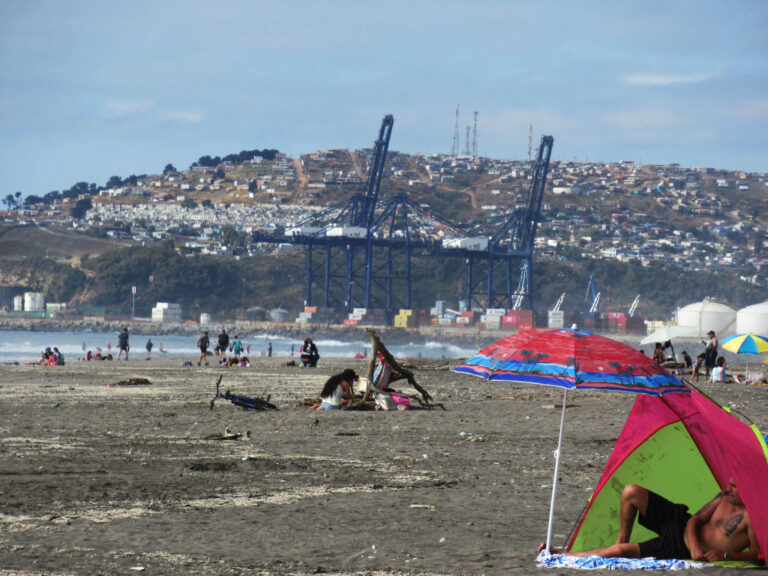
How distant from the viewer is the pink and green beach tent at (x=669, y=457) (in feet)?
18.4

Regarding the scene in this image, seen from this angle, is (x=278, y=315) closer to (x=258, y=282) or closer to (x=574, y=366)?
(x=258, y=282)

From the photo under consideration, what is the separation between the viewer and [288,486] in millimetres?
8125

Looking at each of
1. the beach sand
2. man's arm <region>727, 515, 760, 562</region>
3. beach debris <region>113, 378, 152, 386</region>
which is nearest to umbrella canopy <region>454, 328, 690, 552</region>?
man's arm <region>727, 515, 760, 562</region>

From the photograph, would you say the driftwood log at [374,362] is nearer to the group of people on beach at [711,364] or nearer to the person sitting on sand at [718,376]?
the group of people on beach at [711,364]

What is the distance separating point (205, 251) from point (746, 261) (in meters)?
87.4

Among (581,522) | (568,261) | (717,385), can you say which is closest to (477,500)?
(581,522)

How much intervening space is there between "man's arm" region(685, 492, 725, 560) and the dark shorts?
5 centimetres

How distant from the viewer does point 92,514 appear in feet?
22.6

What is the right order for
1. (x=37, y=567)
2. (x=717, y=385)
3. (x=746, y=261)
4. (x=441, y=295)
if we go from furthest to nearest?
(x=746, y=261) → (x=441, y=295) → (x=717, y=385) → (x=37, y=567)

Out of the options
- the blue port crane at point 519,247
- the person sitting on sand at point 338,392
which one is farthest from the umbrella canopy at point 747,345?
the blue port crane at point 519,247

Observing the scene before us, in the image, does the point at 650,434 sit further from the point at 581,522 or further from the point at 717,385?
the point at 717,385

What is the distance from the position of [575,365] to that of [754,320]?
6766 cm

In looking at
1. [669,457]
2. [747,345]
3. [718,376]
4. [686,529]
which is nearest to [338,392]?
[669,457]

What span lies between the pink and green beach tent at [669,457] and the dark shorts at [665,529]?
0.40 m
